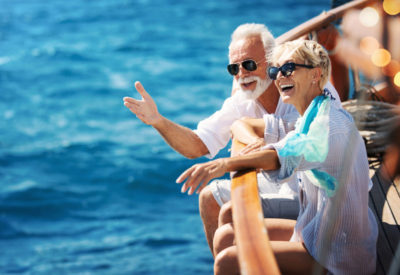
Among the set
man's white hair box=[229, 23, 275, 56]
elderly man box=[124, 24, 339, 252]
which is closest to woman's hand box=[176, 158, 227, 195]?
elderly man box=[124, 24, 339, 252]

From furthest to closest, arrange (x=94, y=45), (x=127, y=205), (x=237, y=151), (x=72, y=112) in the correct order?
(x=94, y=45)
(x=72, y=112)
(x=127, y=205)
(x=237, y=151)

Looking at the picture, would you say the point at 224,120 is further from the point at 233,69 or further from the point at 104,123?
the point at 104,123

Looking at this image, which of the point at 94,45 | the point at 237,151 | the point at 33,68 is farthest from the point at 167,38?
the point at 237,151

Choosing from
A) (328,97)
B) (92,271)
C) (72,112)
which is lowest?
(92,271)

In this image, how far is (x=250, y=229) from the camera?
181cm

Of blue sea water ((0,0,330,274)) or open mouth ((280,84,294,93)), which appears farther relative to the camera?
blue sea water ((0,0,330,274))

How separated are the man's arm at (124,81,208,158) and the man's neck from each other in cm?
40

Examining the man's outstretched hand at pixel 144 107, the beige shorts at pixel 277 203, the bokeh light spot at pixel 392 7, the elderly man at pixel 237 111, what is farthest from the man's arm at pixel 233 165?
the bokeh light spot at pixel 392 7

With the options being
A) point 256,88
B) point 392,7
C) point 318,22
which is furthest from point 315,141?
point 392,7

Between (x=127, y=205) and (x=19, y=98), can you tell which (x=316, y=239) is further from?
(x=19, y=98)

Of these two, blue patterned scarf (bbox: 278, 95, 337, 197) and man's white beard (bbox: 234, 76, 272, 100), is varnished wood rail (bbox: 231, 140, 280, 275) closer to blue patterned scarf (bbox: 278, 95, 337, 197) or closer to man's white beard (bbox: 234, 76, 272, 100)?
blue patterned scarf (bbox: 278, 95, 337, 197)

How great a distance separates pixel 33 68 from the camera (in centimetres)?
1717

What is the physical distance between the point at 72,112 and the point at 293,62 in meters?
12.3

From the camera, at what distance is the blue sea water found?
26.4 feet
